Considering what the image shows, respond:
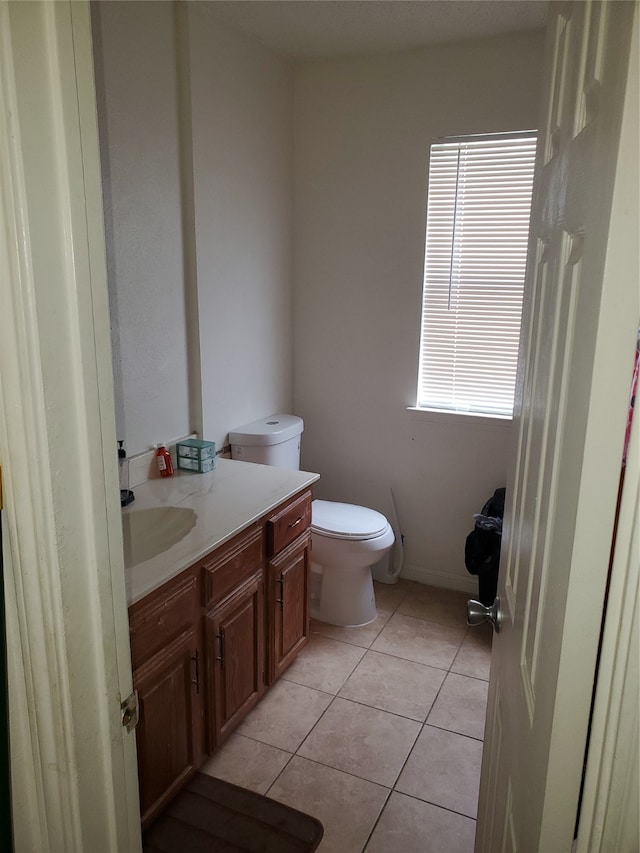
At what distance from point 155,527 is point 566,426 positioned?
5.52 feet

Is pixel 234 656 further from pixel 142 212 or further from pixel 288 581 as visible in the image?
pixel 142 212

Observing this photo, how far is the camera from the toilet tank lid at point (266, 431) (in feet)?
9.28

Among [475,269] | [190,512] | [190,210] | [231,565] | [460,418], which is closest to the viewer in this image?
[231,565]

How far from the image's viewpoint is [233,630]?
81.9 inches

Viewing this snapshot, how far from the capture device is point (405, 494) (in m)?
3.35

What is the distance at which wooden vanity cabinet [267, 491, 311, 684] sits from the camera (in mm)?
2289

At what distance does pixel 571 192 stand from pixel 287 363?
268 cm

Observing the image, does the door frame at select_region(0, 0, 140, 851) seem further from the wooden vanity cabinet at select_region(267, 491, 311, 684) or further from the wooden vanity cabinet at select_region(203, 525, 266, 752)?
the wooden vanity cabinet at select_region(267, 491, 311, 684)

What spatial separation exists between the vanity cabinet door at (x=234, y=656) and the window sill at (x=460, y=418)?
1.35 metres

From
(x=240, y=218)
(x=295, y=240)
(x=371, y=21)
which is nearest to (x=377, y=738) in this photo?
(x=240, y=218)

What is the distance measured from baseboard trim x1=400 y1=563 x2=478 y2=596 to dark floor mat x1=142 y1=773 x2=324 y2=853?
1621 mm

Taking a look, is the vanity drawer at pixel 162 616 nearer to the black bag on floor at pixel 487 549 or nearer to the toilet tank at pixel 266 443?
the toilet tank at pixel 266 443

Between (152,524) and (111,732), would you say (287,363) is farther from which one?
(111,732)

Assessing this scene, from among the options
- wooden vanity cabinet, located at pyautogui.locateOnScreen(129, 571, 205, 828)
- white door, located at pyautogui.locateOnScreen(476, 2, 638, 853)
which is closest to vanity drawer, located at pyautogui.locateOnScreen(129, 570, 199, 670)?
wooden vanity cabinet, located at pyautogui.locateOnScreen(129, 571, 205, 828)
